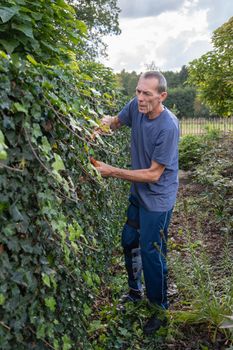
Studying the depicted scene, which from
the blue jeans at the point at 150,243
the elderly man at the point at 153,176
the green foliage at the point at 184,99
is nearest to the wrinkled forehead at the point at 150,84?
the elderly man at the point at 153,176

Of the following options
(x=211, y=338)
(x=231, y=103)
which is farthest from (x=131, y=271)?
(x=231, y=103)

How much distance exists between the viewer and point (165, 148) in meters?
3.43

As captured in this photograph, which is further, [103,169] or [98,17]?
[98,17]

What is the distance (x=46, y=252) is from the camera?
6.91 feet

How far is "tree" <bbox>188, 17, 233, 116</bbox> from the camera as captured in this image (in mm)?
15117

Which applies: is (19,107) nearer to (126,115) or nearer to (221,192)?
(126,115)

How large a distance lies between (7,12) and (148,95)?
135 centimetres

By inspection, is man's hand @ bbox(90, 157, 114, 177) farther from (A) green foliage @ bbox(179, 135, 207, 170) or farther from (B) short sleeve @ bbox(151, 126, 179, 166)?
(A) green foliage @ bbox(179, 135, 207, 170)

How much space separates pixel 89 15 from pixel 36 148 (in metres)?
29.8

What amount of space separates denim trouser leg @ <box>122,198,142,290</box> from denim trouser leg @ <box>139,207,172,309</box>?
25 cm

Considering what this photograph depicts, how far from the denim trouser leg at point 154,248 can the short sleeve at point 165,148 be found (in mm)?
461

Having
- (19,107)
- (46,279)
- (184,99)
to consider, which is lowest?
(46,279)

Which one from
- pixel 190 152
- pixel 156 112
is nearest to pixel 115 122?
pixel 156 112

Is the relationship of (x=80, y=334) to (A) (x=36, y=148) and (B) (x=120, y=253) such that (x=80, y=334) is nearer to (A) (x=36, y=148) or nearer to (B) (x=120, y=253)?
(A) (x=36, y=148)
